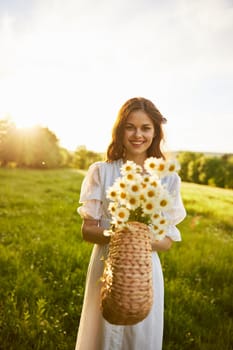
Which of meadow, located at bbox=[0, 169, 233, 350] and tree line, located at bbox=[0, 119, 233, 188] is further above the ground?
tree line, located at bbox=[0, 119, 233, 188]

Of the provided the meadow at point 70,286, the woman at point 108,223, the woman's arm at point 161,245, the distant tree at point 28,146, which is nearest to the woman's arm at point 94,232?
the woman at point 108,223

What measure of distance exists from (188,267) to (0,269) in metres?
2.86

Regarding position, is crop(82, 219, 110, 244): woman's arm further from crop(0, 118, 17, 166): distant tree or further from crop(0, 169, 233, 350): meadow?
crop(0, 118, 17, 166): distant tree

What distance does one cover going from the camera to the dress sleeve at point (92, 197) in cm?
229

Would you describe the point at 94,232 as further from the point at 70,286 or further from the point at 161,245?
the point at 70,286

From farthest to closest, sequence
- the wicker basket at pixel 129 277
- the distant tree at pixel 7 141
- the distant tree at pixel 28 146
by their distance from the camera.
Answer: the distant tree at pixel 28 146, the distant tree at pixel 7 141, the wicker basket at pixel 129 277

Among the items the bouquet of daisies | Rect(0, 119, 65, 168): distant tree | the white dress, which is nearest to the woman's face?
the white dress

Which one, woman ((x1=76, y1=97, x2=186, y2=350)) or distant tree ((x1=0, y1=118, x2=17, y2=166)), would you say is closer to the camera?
woman ((x1=76, y1=97, x2=186, y2=350))

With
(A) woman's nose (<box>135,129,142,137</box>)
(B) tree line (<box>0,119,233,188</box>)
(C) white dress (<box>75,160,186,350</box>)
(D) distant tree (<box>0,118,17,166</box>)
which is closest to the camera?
(C) white dress (<box>75,160,186,350</box>)

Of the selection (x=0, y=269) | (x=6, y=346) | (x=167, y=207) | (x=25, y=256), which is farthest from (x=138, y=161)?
(x=25, y=256)

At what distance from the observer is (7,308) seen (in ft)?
12.2

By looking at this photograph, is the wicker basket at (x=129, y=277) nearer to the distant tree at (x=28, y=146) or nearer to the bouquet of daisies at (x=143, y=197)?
the bouquet of daisies at (x=143, y=197)

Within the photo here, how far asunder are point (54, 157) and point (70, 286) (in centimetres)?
3258

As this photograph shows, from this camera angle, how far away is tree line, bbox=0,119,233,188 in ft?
70.4
